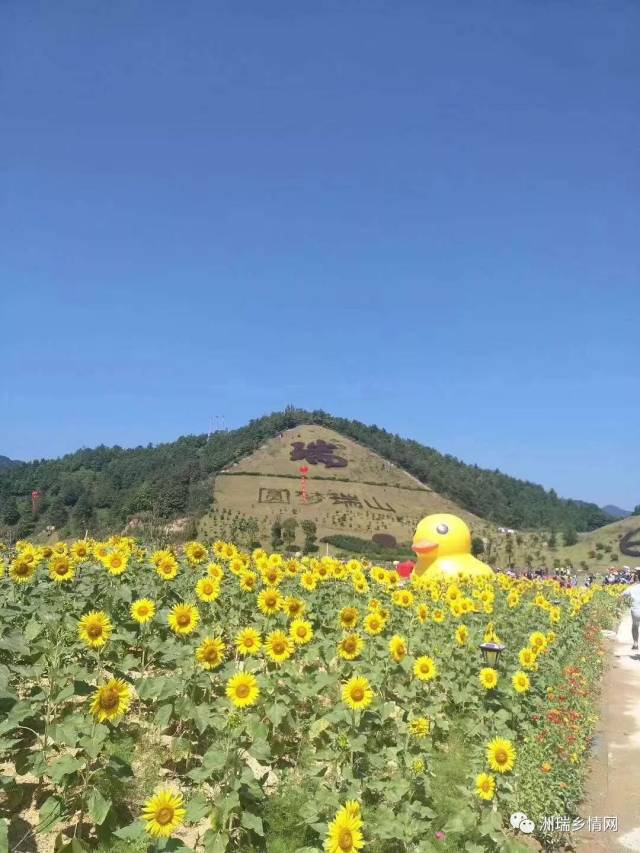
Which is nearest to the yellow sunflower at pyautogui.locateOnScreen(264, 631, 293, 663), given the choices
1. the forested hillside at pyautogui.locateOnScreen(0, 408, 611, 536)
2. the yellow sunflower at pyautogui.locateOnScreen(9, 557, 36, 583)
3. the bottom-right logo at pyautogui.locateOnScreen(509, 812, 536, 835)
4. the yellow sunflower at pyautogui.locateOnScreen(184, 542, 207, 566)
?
the bottom-right logo at pyautogui.locateOnScreen(509, 812, 536, 835)

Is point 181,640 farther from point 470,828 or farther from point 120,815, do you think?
point 470,828

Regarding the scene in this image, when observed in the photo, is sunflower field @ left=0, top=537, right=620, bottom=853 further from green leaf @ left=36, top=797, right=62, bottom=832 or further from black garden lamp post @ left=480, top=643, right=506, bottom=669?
black garden lamp post @ left=480, top=643, right=506, bottom=669

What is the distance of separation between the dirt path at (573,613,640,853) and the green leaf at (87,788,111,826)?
4437 mm

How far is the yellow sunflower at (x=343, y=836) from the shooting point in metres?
3.67

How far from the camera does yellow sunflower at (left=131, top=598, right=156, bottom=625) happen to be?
6.16 metres

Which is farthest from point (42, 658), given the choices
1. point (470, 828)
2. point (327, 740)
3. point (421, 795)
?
point (470, 828)

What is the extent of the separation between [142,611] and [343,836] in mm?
3220

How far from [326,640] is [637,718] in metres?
5.75

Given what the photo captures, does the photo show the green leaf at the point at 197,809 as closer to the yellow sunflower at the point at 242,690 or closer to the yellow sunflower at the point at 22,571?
the yellow sunflower at the point at 242,690

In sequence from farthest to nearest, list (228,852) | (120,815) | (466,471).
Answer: (466,471)
(120,815)
(228,852)

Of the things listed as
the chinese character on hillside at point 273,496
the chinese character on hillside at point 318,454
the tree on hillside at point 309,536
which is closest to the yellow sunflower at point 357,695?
the tree on hillside at point 309,536

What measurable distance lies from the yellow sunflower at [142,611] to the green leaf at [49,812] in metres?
2.21

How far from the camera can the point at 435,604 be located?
12.1 metres

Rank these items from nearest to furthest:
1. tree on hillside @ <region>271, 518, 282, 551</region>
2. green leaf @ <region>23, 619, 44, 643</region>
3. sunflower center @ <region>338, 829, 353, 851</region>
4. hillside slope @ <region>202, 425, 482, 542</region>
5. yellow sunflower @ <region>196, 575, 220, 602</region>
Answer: sunflower center @ <region>338, 829, 353, 851</region>
green leaf @ <region>23, 619, 44, 643</region>
yellow sunflower @ <region>196, 575, 220, 602</region>
tree on hillside @ <region>271, 518, 282, 551</region>
hillside slope @ <region>202, 425, 482, 542</region>
